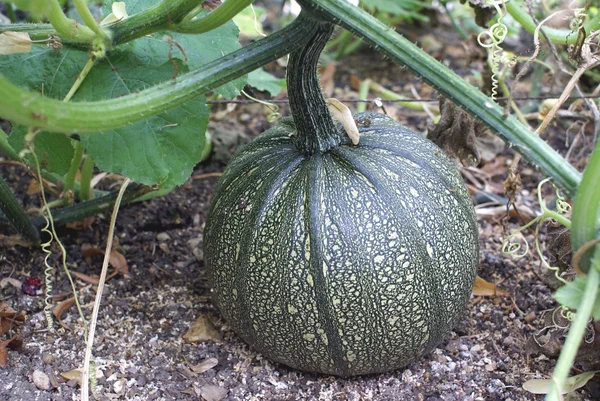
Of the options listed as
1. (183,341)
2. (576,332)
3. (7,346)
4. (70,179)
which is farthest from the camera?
(70,179)

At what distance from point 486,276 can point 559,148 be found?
3.06ft

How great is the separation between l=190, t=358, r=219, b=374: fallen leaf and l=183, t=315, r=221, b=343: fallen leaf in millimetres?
86

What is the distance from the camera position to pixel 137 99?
4.19 ft

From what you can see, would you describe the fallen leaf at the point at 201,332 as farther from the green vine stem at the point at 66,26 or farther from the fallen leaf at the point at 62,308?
the green vine stem at the point at 66,26

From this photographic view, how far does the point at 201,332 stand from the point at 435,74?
1.01m

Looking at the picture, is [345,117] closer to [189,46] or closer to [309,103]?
[309,103]

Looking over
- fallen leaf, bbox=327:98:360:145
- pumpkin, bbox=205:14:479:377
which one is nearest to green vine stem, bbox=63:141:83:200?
pumpkin, bbox=205:14:479:377

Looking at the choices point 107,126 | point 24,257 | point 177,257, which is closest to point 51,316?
point 24,257

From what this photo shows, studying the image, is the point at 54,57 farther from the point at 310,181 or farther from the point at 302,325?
the point at 302,325

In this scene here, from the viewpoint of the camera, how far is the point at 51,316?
6.32 ft

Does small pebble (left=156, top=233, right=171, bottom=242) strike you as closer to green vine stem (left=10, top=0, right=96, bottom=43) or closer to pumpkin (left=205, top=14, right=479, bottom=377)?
pumpkin (left=205, top=14, right=479, bottom=377)

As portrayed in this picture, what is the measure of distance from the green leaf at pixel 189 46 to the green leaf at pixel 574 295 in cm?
95

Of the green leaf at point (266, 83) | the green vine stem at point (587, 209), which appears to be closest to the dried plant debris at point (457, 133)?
the green leaf at point (266, 83)

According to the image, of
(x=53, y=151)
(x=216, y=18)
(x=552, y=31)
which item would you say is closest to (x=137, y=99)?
(x=216, y=18)
